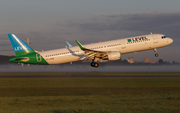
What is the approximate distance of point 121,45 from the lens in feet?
129

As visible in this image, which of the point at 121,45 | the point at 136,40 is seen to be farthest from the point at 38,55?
the point at 136,40

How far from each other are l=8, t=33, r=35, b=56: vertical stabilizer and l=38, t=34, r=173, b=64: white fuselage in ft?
10.4

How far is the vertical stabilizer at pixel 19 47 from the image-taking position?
43.2 metres

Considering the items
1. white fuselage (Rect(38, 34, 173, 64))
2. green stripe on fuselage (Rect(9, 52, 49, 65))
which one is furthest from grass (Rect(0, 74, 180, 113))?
green stripe on fuselage (Rect(9, 52, 49, 65))

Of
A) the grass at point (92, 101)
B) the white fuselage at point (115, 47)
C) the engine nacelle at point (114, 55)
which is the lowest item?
the grass at point (92, 101)

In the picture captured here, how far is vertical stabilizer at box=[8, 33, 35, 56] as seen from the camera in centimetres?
4325

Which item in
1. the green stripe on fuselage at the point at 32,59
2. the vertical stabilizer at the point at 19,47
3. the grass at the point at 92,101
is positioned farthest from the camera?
the vertical stabilizer at the point at 19,47

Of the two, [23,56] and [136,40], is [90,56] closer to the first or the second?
[136,40]

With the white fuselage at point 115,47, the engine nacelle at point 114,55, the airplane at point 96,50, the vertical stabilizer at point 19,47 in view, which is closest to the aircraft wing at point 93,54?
the airplane at point 96,50

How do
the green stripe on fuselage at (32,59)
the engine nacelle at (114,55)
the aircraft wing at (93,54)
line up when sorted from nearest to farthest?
the engine nacelle at (114,55) < the aircraft wing at (93,54) < the green stripe on fuselage at (32,59)

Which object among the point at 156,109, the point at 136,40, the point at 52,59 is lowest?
the point at 156,109

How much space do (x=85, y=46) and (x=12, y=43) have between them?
15.1m

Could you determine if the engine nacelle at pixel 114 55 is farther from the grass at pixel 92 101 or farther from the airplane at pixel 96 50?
the grass at pixel 92 101

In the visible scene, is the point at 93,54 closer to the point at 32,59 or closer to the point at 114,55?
the point at 114,55
